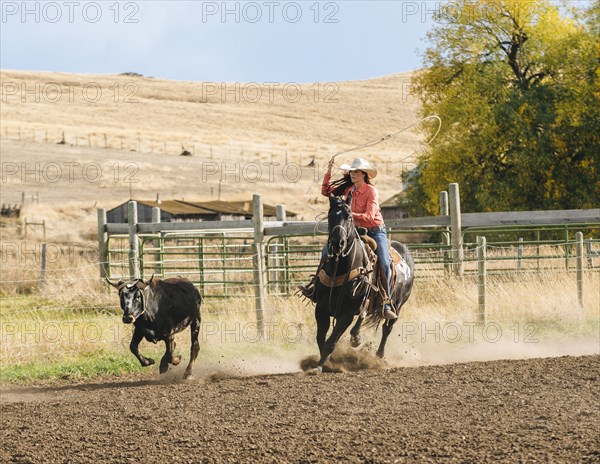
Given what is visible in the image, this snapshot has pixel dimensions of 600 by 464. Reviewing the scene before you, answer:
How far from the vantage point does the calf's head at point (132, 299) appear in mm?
9977

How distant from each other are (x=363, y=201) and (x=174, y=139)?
7006cm

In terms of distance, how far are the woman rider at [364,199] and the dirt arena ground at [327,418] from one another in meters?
1.33

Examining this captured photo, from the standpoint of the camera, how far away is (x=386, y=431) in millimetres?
6988

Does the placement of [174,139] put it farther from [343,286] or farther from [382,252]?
[343,286]

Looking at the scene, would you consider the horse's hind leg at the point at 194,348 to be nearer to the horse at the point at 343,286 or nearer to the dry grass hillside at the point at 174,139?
the horse at the point at 343,286

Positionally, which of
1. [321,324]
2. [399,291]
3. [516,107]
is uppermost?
[516,107]

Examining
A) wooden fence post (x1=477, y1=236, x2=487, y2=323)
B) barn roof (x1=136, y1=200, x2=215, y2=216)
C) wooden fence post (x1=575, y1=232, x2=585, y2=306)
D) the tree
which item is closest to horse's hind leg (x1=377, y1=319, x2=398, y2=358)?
wooden fence post (x1=477, y1=236, x2=487, y2=323)

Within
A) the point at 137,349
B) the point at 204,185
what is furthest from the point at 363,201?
the point at 204,185

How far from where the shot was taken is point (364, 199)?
35.2 feet

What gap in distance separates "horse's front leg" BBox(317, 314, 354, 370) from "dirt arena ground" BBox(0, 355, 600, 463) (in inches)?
11.8

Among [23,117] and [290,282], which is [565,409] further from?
[23,117]

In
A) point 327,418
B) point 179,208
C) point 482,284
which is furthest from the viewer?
point 179,208

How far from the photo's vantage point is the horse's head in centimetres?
984

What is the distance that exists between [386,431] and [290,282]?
935cm
